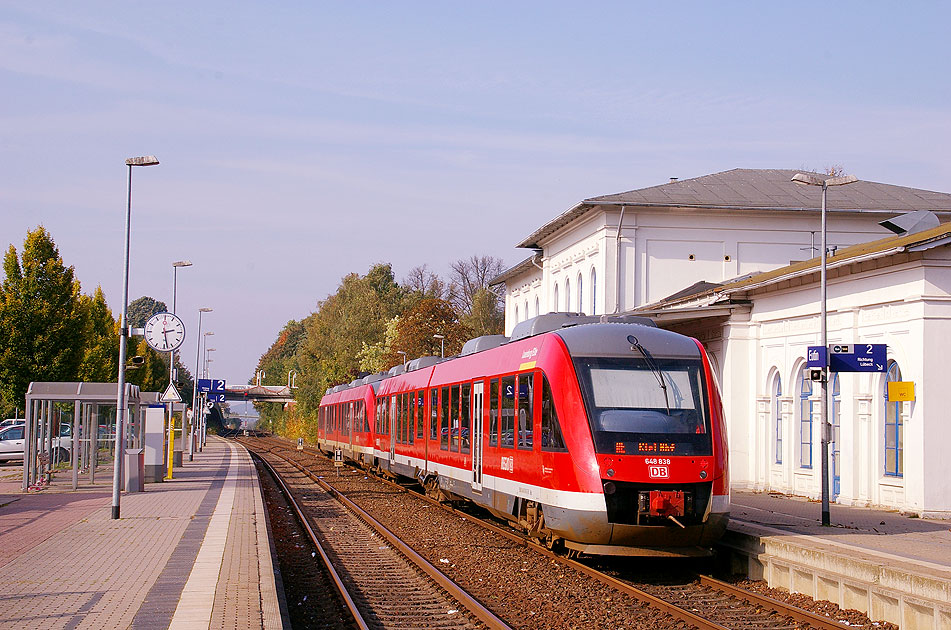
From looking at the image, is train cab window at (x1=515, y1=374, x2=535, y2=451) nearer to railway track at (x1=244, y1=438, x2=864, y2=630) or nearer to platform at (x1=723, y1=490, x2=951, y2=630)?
railway track at (x1=244, y1=438, x2=864, y2=630)

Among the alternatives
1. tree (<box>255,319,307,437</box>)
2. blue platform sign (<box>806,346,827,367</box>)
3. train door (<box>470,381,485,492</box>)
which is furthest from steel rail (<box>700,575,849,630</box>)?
tree (<box>255,319,307,437</box>)

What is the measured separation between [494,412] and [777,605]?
6643mm

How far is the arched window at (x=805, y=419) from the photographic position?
76.5 ft

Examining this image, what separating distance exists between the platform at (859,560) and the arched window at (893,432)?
2144mm

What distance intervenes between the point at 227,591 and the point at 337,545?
6210mm

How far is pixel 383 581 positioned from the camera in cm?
1273

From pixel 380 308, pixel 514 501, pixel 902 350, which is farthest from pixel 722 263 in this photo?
pixel 380 308

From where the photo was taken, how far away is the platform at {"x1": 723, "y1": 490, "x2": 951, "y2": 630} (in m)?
9.83

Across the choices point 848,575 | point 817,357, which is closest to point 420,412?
point 817,357

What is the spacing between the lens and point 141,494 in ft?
77.8

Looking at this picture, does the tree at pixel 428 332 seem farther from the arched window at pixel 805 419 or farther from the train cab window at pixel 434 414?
the train cab window at pixel 434 414

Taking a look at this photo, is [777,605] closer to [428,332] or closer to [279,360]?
[428,332]

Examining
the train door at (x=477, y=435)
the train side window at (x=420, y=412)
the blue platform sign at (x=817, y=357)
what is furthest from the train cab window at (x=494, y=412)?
the train side window at (x=420, y=412)

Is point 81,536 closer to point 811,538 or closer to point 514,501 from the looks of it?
point 514,501
